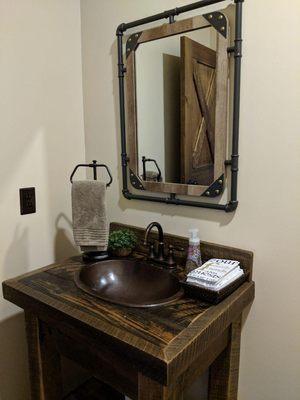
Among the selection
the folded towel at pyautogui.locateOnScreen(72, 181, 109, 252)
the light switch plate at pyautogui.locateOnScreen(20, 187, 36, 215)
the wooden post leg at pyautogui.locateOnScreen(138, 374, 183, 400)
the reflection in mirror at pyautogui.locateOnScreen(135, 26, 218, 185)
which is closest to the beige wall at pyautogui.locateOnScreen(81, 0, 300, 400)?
the reflection in mirror at pyautogui.locateOnScreen(135, 26, 218, 185)

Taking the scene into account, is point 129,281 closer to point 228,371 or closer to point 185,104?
point 228,371

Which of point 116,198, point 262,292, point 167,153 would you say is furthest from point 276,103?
point 116,198

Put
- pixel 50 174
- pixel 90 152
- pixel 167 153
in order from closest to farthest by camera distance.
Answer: pixel 167 153, pixel 50 174, pixel 90 152

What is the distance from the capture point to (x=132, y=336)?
85 centimetres

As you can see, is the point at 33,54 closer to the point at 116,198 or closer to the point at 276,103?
the point at 116,198

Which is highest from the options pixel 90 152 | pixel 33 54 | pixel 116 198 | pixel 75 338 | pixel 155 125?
pixel 33 54

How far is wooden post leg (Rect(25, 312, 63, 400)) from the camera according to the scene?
1194mm

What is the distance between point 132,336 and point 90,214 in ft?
2.00

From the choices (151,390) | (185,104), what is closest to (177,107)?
(185,104)

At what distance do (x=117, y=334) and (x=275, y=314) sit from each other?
63 centimetres

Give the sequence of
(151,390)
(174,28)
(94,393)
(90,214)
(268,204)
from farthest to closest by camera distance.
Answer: (94,393) → (90,214) → (174,28) → (268,204) → (151,390)

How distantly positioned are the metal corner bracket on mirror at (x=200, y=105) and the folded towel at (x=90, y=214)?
205 mm

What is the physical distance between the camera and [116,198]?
1.59 m

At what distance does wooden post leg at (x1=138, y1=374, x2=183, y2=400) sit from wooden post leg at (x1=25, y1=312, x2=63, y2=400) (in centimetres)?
50
